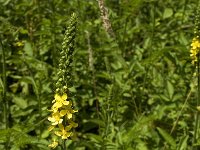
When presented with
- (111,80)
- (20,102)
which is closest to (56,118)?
(111,80)

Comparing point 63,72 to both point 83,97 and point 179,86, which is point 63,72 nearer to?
point 83,97

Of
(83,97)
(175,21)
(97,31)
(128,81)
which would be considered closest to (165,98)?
(128,81)

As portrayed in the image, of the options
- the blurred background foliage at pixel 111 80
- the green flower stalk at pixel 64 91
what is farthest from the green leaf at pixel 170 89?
the green flower stalk at pixel 64 91

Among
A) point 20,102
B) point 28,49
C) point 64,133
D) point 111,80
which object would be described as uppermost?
point 28,49

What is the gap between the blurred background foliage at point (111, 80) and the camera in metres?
3.98

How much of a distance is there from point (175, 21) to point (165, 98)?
179 centimetres

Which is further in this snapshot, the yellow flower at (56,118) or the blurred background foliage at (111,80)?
the blurred background foliage at (111,80)

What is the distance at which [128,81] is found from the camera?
4496 millimetres

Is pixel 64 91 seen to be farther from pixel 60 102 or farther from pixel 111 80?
pixel 111 80

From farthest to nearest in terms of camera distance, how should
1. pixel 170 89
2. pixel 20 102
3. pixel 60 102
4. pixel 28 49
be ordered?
pixel 28 49 → pixel 20 102 → pixel 170 89 → pixel 60 102

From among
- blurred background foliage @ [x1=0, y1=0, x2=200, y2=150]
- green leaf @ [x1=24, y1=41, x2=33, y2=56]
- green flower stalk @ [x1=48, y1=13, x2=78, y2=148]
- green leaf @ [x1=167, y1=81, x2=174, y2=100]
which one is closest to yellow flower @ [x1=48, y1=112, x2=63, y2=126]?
green flower stalk @ [x1=48, y1=13, x2=78, y2=148]

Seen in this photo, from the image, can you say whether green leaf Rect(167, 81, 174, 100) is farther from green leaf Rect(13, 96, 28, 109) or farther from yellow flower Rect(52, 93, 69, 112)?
yellow flower Rect(52, 93, 69, 112)

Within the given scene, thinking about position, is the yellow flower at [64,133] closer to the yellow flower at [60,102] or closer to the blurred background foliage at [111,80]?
the yellow flower at [60,102]

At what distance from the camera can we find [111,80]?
4152 millimetres
